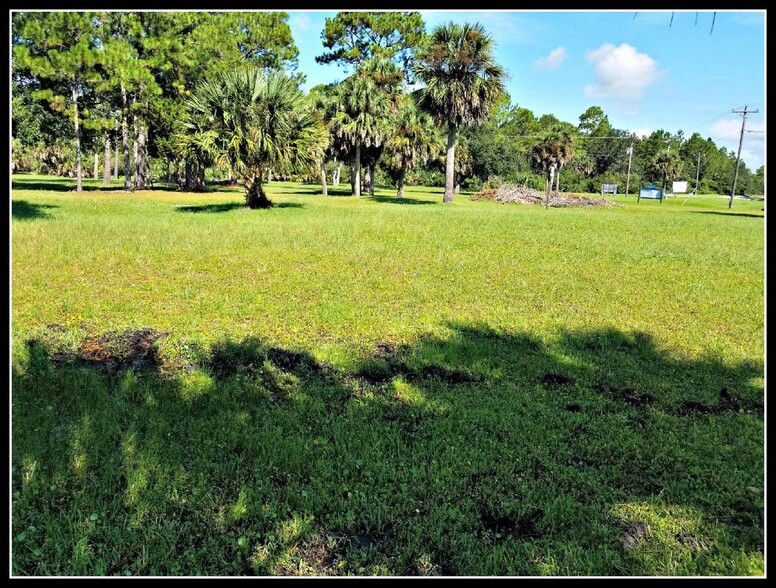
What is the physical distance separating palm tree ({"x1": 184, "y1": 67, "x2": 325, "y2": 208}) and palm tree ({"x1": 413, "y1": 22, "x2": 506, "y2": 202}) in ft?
37.0

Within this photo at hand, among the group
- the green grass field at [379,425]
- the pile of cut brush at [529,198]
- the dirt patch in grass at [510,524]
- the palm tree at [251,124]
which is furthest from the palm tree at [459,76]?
the dirt patch in grass at [510,524]

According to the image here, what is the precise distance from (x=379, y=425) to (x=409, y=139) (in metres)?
33.4

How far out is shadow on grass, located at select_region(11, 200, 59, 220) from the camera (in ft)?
49.5

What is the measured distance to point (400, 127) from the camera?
115 feet

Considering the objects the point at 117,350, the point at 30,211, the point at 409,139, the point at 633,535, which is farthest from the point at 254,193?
the point at 633,535

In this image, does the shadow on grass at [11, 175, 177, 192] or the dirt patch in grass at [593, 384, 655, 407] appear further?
the shadow on grass at [11, 175, 177, 192]

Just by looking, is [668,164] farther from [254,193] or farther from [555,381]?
[555,381]

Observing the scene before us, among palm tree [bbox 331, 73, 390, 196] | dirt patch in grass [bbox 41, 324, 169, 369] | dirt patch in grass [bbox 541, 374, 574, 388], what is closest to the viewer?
dirt patch in grass [bbox 541, 374, 574, 388]

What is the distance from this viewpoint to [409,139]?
3516 cm

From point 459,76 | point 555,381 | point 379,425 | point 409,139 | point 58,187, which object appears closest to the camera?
point 379,425

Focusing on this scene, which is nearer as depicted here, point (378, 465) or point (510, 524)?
point (510, 524)

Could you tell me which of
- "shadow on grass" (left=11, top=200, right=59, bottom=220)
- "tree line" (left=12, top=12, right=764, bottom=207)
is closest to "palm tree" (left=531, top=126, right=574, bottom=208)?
"tree line" (left=12, top=12, right=764, bottom=207)

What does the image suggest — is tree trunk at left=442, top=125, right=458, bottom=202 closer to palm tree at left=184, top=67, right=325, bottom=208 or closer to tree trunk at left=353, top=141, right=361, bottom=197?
tree trunk at left=353, top=141, right=361, bottom=197
